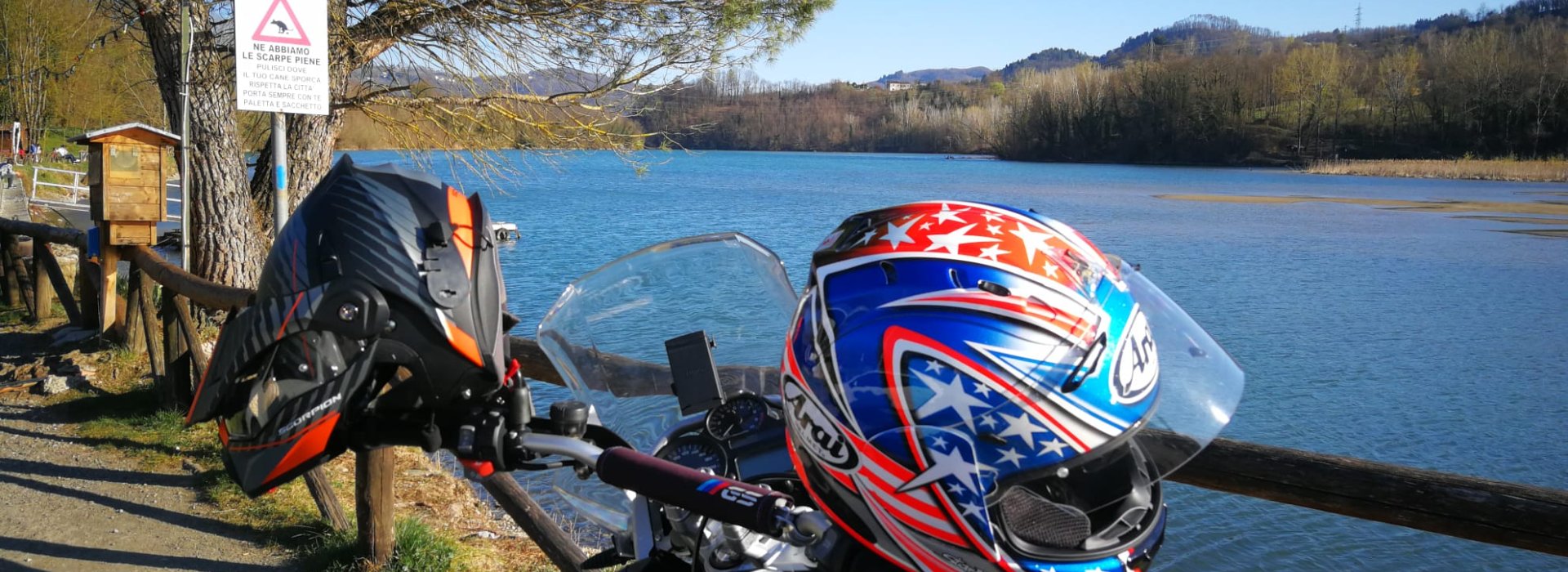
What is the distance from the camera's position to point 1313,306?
19422 mm

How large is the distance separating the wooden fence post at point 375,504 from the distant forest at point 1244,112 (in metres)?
68.9

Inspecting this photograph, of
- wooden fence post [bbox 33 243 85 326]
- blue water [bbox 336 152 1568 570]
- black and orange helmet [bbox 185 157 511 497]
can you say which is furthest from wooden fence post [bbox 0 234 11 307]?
black and orange helmet [bbox 185 157 511 497]

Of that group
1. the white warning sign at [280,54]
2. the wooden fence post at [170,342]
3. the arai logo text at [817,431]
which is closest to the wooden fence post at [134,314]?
the wooden fence post at [170,342]

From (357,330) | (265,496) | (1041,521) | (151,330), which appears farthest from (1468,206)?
(357,330)

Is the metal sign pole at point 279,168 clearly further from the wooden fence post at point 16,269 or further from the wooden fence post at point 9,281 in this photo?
the wooden fence post at point 9,281

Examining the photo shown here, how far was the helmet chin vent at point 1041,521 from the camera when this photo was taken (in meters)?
1.46

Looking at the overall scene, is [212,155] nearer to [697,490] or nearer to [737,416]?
[737,416]

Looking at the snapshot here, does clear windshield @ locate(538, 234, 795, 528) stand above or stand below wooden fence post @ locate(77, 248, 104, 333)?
above

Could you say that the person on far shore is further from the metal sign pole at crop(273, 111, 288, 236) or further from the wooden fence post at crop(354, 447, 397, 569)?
the wooden fence post at crop(354, 447, 397, 569)

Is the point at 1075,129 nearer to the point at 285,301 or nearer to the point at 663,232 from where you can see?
the point at 663,232

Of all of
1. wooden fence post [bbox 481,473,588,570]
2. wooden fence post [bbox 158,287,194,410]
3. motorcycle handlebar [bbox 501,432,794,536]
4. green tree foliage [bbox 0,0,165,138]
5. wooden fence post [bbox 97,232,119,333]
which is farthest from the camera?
green tree foliage [bbox 0,0,165,138]

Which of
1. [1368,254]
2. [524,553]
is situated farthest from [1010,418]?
[1368,254]

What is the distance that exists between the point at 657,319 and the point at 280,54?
425 cm

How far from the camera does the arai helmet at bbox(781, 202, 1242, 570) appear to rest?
4.65 ft
